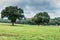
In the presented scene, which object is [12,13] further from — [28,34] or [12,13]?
[28,34]

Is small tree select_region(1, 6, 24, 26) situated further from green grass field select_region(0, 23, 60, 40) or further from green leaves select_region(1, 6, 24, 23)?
green grass field select_region(0, 23, 60, 40)

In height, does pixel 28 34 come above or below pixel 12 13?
below

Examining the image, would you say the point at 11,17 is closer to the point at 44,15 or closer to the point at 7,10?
the point at 7,10

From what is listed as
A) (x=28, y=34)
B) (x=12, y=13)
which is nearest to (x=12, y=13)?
(x=12, y=13)

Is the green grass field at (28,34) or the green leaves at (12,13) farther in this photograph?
the green leaves at (12,13)

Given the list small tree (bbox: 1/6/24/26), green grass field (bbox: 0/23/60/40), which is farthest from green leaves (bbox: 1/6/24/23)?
green grass field (bbox: 0/23/60/40)

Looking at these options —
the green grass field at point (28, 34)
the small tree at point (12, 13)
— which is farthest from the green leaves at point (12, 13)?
the green grass field at point (28, 34)

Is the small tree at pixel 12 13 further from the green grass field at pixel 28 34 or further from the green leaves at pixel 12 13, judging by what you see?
the green grass field at pixel 28 34

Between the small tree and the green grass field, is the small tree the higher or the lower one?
the higher one

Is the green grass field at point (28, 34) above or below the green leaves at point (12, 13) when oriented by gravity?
below

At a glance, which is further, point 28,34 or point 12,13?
point 12,13

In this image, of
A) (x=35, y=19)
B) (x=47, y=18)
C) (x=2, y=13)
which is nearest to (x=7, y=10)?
(x=2, y=13)

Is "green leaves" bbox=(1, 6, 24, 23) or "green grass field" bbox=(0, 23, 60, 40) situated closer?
"green grass field" bbox=(0, 23, 60, 40)

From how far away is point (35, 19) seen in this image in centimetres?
10956
